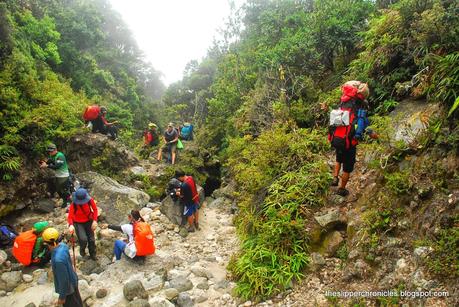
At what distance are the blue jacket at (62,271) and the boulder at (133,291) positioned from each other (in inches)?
46.5

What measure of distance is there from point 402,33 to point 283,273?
6.35 meters

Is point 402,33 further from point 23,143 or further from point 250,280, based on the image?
point 23,143

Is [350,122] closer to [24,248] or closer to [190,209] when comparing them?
[190,209]

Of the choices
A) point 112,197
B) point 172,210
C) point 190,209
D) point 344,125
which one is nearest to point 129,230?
point 190,209

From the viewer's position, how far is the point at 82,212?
7004mm

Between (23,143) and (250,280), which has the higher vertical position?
(23,143)

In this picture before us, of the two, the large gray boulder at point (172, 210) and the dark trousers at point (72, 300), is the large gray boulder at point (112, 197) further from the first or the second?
the dark trousers at point (72, 300)

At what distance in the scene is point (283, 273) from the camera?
5754 millimetres

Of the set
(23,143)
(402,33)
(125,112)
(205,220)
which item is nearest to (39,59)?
(125,112)

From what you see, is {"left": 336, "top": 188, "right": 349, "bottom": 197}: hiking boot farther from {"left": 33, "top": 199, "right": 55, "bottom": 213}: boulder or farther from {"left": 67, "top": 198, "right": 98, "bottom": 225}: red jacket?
{"left": 33, "top": 199, "right": 55, "bottom": 213}: boulder

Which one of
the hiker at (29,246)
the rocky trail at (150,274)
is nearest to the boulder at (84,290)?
the rocky trail at (150,274)

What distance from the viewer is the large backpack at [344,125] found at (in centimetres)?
578

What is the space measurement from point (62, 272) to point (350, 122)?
5.14 meters

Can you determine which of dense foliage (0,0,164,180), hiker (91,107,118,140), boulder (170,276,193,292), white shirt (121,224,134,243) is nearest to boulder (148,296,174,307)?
boulder (170,276,193,292)
